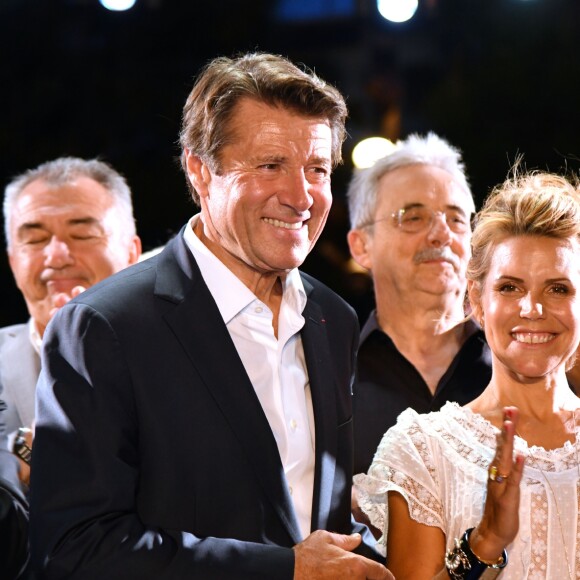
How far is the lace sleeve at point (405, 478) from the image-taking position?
3.02 meters

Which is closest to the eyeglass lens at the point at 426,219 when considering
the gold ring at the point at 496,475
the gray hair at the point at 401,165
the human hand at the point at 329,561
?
the gray hair at the point at 401,165

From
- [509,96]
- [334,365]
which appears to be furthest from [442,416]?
[509,96]

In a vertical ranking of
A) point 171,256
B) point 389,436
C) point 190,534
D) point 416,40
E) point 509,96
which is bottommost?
point 190,534

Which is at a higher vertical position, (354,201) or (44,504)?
(354,201)

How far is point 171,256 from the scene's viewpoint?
286cm

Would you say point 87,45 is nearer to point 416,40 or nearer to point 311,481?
point 416,40

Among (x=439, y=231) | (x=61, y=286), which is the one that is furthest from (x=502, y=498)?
(x=61, y=286)

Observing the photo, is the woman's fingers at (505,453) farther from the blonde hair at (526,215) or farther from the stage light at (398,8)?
the stage light at (398,8)

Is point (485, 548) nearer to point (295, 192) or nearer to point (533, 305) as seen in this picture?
point (533, 305)

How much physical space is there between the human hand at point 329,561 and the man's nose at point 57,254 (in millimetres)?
1904

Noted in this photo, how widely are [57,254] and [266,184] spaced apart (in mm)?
1558

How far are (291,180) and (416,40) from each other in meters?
13.4

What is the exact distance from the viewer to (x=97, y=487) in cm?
245

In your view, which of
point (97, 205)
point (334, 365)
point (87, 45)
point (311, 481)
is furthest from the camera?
point (87, 45)
